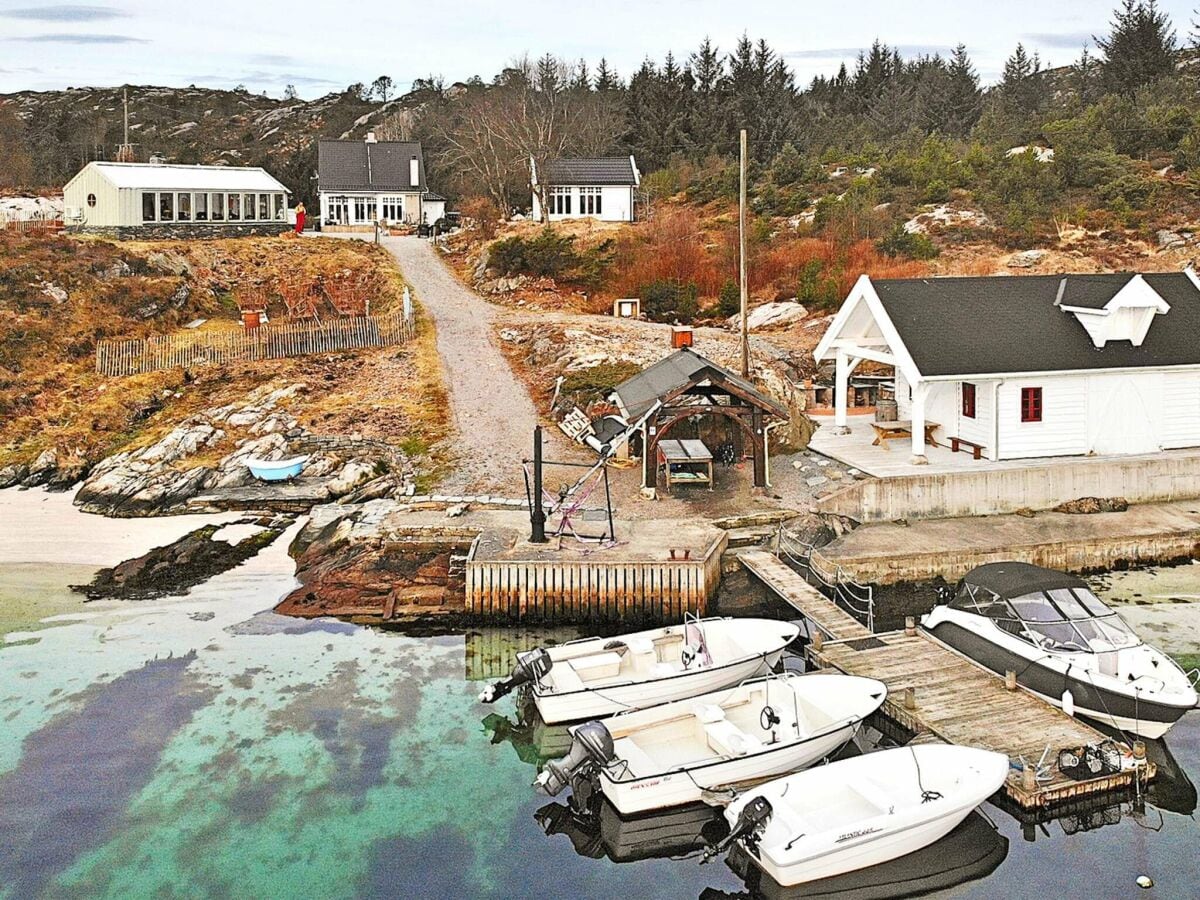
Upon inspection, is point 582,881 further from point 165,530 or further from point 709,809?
point 165,530

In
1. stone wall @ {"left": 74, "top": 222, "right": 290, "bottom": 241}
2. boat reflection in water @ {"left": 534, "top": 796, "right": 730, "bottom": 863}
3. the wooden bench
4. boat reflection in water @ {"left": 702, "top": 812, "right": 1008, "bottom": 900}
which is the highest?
stone wall @ {"left": 74, "top": 222, "right": 290, "bottom": 241}

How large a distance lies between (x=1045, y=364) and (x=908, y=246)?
20789 millimetres

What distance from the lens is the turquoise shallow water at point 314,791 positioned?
12930mm

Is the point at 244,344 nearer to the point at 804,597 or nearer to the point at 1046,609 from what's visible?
the point at 804,597

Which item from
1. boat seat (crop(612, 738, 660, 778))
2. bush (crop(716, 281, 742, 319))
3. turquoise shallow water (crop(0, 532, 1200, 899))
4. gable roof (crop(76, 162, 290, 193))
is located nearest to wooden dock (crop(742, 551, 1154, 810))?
turquoise shallow water (crop(0, 532, 1200, 899))

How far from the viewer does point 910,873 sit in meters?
13.1

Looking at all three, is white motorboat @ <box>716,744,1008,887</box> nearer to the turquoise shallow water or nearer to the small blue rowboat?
the turquoise shallow water

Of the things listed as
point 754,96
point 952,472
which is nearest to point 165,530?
point 952,472

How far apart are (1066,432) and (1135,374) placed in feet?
6.67

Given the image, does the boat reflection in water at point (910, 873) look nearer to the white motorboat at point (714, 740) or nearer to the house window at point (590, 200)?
the white motorboat at point (714, 740)

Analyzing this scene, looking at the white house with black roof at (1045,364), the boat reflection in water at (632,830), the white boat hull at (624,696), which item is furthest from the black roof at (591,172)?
the boat reflection in water at (632,830)

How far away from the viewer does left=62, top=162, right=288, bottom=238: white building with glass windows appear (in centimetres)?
4769

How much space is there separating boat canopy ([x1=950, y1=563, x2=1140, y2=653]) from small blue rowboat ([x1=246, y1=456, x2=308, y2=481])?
15714 mm

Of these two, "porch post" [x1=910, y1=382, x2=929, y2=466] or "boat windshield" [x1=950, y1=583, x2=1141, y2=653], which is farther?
"porch post" [x1=910, y1=382, x2=929, y2=466]
